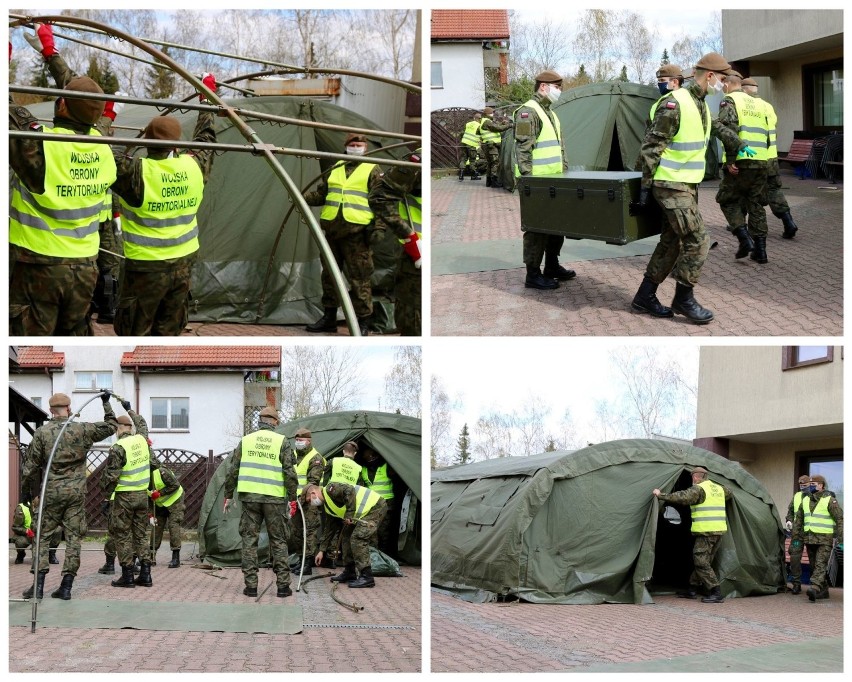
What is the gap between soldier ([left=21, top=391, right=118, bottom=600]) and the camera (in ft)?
24.8

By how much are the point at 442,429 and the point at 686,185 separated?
49.2ft

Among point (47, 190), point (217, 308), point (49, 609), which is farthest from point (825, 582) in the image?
point (47, 190)

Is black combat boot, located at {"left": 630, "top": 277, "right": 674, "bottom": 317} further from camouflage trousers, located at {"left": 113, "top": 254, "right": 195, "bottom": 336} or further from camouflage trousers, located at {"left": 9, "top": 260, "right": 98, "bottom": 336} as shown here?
camouflage trousers, located at {"left": 9, "top": 260, "right": 98, "bottom": 336}

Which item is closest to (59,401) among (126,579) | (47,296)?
(126,579)

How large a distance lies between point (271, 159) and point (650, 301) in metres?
3.97

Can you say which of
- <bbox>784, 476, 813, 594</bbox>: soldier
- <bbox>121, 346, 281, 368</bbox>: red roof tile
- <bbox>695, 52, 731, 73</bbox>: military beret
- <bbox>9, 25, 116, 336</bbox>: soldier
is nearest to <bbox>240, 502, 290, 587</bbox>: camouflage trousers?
<bbox>9, 25, 116, 336</bbox>: soldier

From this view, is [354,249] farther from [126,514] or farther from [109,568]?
[109,568]

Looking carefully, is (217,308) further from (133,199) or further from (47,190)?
(47,190)

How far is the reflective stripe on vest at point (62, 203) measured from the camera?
5.29 metres

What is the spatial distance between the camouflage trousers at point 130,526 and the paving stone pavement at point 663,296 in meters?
3.54

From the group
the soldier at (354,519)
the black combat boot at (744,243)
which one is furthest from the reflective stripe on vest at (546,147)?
the soldier at (354,519)

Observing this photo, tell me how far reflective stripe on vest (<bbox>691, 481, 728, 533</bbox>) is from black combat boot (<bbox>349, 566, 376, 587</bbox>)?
11.5 ft

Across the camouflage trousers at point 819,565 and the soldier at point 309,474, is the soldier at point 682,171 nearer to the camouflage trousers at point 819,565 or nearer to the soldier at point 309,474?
the camouflage trousers at point 819,565

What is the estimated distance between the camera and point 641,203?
7.21 metres
